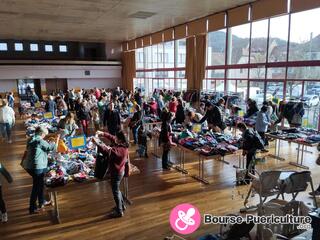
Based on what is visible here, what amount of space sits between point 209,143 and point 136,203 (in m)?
2.25

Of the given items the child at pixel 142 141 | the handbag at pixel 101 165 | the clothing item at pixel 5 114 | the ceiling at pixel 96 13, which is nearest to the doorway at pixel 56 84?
the ceiling at pixel 96 13

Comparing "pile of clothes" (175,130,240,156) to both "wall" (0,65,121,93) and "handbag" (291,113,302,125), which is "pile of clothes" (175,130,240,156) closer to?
"handbag" (291,113,302,125)

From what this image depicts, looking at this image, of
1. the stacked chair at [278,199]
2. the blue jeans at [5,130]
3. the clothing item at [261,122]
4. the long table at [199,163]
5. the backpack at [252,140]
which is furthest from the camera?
the blue jeans at [5,130]

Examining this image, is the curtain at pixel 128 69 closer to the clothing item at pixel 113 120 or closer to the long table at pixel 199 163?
the clothing item at pixel 113 120

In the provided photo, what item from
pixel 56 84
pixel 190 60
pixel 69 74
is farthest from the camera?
pixel 56 84

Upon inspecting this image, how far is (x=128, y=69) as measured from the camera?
2334 centimetres

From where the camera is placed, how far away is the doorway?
22.9 m

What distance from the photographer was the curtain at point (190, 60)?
14.9 m

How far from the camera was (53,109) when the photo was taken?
11.4m

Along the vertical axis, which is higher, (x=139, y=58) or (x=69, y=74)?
(x=139, y=58)

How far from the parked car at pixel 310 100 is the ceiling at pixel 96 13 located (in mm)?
4247

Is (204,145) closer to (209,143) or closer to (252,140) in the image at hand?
(209,143)

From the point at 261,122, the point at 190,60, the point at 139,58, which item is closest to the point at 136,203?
the point at 261,122

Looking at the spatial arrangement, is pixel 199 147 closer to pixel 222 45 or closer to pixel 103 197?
pixel 103 197
